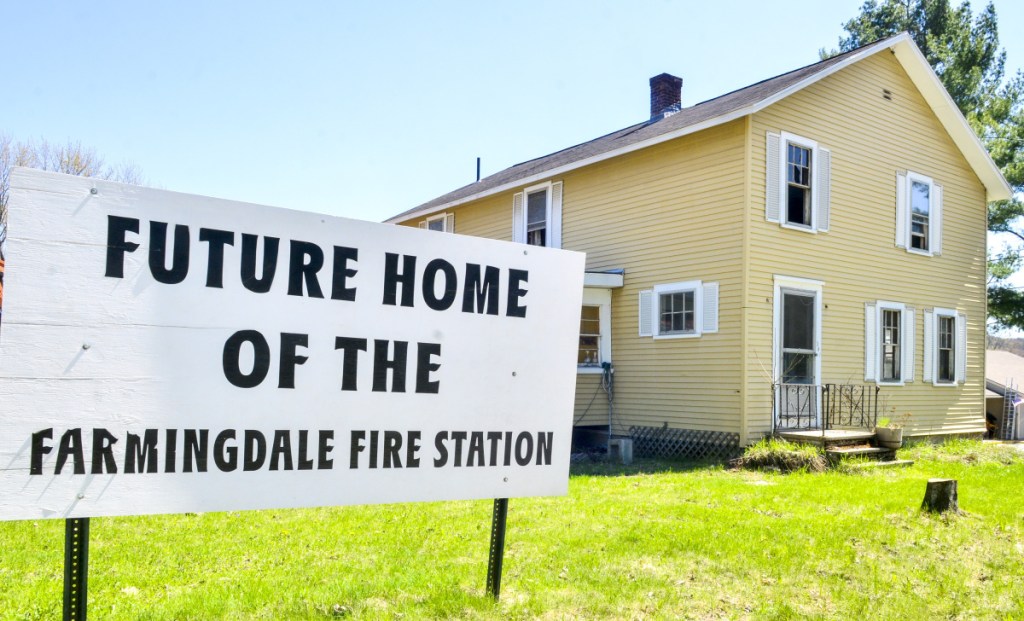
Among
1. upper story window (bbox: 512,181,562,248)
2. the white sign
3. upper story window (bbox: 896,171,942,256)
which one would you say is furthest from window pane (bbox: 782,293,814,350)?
the white sign

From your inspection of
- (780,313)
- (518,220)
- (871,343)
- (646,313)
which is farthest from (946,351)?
(518,220)

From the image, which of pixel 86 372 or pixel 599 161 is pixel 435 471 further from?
pixel 599 161

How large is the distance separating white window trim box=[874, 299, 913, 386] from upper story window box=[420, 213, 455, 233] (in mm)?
10103

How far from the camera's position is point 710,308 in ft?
46.6

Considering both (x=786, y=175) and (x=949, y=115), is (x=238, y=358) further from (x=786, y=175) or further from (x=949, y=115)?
(x=949, y=115)

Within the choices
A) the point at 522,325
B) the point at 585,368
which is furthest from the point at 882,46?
the point at 522,325

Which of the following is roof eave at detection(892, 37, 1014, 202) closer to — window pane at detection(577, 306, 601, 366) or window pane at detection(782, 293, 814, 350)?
window pane at detection(782, 293, 814, 350)

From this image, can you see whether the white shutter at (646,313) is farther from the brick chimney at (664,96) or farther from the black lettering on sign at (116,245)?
the black lettering on sign at (116,245)

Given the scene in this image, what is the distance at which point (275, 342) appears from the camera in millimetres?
3793

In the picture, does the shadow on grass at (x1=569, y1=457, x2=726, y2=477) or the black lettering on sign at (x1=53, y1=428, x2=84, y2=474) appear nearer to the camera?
the black lettering on sign at (x1=53, y1=428, x2=84, y2=474)

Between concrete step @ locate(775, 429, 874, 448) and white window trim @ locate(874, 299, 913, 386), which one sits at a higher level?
white window trim @ locate(874, 299, 913, 386)

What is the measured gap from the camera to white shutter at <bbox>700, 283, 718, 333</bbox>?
14102mm

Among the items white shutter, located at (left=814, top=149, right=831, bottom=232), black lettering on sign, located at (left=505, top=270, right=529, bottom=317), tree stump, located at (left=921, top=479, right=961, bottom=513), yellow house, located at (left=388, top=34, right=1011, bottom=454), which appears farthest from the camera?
white shutter, located at (left=814, top=149, right=831, bottom=232)

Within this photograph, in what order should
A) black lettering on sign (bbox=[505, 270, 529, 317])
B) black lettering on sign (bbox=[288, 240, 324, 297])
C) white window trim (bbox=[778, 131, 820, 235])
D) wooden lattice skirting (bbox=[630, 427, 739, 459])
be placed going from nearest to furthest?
black lettering on sign (bbox=[288, 240, 324, 297]) → black lettering on sign (bbox=[505, 270, 529, 317]) → wooden lattice skirting (bbox=[630, 427, 739, 459]) → white window trim (bbox=[778, 131, 820, 235])
